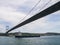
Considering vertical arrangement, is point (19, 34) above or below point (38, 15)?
above

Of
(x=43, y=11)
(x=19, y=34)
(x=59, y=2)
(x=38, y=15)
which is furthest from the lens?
(x=19, y=34)

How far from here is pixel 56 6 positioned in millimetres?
19812

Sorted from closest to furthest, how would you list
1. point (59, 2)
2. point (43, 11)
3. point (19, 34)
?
point (59, 2)
point (43, 11)
point (19, 34)

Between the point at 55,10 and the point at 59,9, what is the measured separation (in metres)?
0.64

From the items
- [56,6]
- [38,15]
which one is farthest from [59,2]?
[38,15]

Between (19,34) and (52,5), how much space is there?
69570 millimetres

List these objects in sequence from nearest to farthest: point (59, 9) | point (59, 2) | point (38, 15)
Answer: point (59, 2), point (59, 9), point (38, 15)

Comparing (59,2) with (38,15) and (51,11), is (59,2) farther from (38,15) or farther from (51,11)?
(38,15)

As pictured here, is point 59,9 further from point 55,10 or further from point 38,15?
point 38,15

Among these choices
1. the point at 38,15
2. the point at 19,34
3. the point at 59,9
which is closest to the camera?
the point at 59,9

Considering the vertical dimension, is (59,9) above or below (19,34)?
below

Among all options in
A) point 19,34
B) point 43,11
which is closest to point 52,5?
point 43,11

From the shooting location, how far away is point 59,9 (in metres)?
20.5

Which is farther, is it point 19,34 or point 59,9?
point 19,34
